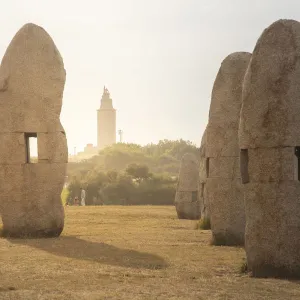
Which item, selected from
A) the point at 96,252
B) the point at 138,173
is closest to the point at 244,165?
the point at 96,252

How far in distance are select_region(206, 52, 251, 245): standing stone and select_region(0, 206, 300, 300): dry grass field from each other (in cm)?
71

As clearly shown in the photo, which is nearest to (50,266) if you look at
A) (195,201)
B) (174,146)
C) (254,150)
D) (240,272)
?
(240,272)

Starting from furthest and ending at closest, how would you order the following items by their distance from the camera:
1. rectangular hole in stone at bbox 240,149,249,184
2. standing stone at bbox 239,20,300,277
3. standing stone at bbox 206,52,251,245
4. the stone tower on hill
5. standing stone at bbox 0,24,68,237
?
the stone tower on hill, standing stone at bbox 0,24,68,237, standing stone at bbox 206,52,251,245, rectangular hole in stone at bbox 240,149,249,184, standing stone at bbox 239,20,300,277

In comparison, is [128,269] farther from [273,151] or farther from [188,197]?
[188,197]

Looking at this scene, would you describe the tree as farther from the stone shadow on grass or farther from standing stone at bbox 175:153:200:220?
the stone shadow on grass

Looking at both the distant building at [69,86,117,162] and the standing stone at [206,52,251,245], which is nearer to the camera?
the standing stone at [206,52,251,245]

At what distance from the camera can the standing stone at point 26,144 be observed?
15906 millimetres

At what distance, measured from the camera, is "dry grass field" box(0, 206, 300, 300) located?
356 inches

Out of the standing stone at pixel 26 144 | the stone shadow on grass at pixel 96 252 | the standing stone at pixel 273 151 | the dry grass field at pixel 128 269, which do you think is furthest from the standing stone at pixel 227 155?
the standing stone at pixel 273 151

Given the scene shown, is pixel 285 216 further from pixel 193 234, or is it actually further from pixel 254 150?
pixel 193 234

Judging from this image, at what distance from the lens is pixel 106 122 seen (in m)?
137

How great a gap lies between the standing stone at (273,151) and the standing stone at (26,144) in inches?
256

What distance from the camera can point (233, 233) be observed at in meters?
15.0

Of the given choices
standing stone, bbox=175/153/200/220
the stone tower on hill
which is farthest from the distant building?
standing stone, bbox=175/153/200/220
